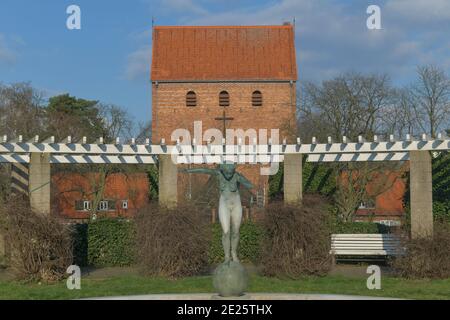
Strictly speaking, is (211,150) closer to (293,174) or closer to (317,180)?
(293,174)

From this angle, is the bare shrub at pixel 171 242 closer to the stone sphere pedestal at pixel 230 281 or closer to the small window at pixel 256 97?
the stone sphere pedestal at pixel 230 281

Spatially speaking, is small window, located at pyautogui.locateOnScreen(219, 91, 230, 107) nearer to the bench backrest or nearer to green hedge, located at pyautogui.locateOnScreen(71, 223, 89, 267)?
the bench backrest

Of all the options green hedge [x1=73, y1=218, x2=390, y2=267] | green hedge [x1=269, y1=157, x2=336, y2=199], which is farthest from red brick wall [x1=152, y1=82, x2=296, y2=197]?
green hedge [x1=73, y1=218, x2=390, y2=267]

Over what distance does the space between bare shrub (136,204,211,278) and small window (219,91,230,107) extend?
2789 cm

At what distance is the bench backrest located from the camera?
19859mm

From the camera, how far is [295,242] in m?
16.2

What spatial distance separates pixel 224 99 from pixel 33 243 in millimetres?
29829

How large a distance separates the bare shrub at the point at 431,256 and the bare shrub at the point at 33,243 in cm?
823

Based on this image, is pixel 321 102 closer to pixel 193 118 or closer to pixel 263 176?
pixel 263 176

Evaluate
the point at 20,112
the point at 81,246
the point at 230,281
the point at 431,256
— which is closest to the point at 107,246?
the point at 81,246

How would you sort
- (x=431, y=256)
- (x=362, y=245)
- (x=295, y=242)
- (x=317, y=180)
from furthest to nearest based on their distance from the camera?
(x=317, y=180) < (x=362, y=245) < (x=295, y=242) < (x=431, y=256)

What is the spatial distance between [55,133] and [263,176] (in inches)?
502
